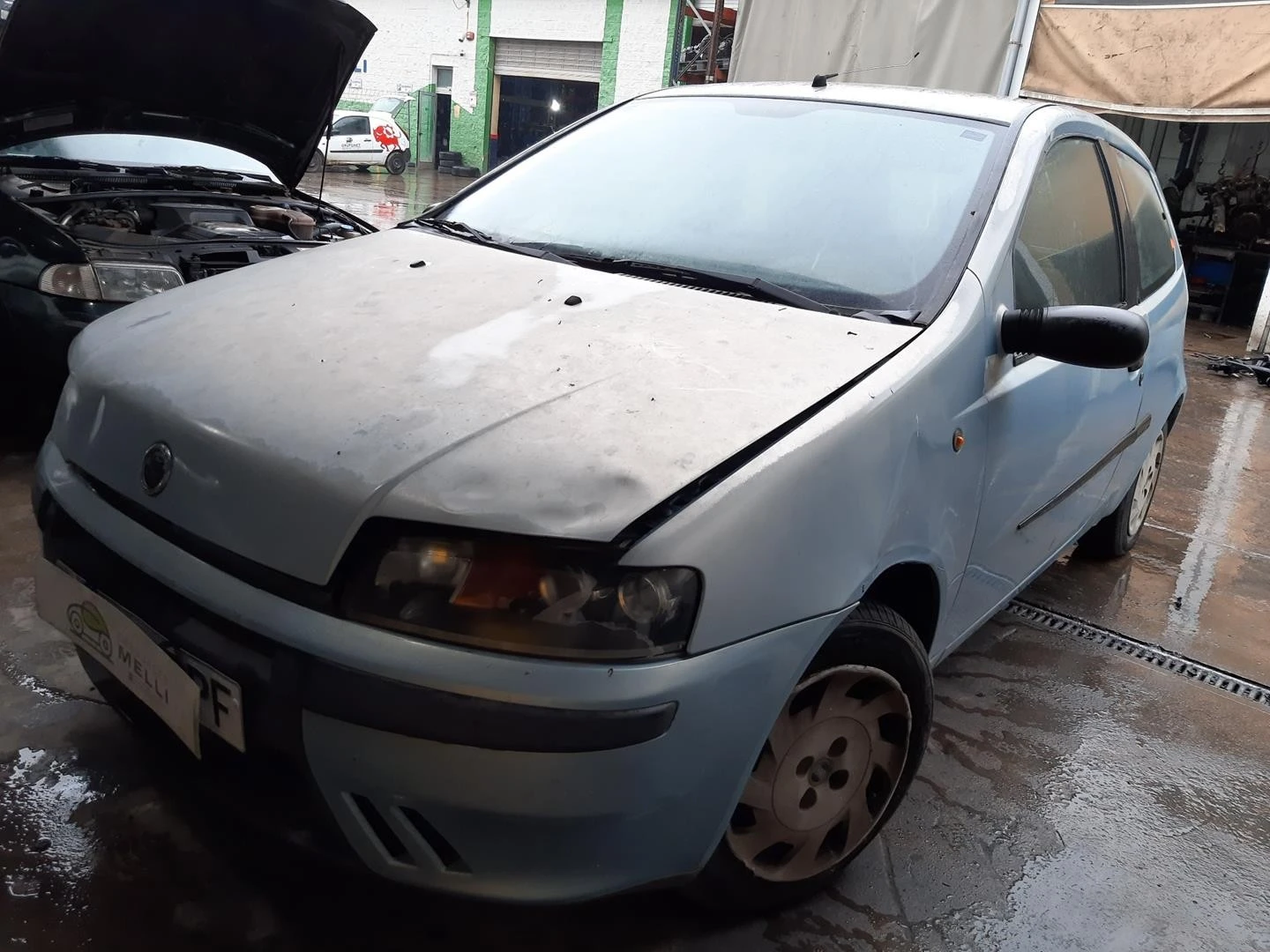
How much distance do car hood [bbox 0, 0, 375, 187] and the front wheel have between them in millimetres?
16415

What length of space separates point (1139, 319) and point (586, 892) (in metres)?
1.52

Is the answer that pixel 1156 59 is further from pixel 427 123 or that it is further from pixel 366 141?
pixel 427 123

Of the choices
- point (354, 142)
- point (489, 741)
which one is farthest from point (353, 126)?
point (489, 741)

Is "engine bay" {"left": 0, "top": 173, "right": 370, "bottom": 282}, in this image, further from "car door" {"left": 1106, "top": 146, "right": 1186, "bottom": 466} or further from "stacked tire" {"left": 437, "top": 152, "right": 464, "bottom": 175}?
"stacked tire" {"left": 437, "top": 152, "right": 464, "bottom": 175}

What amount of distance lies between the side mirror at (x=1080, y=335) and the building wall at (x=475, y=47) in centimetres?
2087

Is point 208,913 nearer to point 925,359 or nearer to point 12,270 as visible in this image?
point 925,359

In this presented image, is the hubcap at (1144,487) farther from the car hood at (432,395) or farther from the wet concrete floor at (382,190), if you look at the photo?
the wet concrete floor at (382,190)

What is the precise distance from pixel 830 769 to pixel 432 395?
0.95 m

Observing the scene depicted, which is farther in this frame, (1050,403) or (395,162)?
(395,162)

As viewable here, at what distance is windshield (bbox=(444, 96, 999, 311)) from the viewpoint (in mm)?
2055

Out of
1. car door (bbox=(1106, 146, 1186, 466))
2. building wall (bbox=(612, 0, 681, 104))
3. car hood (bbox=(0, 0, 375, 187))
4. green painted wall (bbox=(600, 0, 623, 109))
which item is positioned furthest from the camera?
green painted wall (bbox=(600, 0, 623, 109))

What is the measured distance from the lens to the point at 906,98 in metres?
2.49

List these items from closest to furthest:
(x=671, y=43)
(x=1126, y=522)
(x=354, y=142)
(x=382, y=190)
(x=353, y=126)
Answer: (x=1126, y=522) → (x=382, y=190) → (x=353, y=126) → (x=354, y=142) → (x=671, y=43)

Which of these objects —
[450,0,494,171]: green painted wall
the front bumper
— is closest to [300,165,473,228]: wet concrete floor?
[450,0,494,171]: green painted wall
